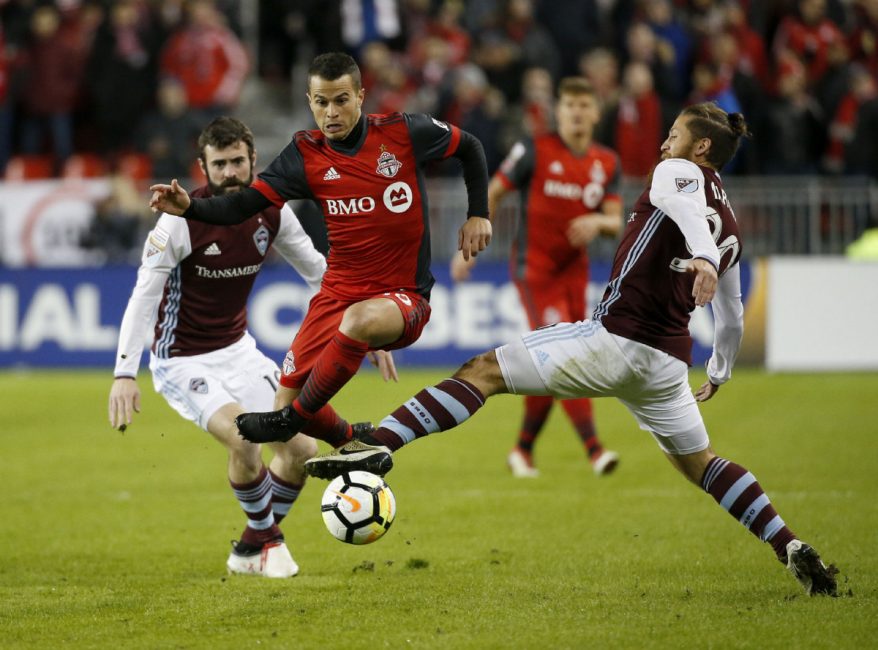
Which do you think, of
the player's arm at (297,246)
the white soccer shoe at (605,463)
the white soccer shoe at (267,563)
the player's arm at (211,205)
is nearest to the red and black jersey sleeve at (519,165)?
the white soccer shoe at (605,463)

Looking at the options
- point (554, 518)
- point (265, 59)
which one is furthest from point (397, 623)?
point (265, 59)

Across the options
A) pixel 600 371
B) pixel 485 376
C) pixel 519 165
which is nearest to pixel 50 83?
pixel 519 165

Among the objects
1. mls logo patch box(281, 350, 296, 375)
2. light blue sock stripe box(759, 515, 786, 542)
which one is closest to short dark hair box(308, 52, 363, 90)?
mls logo patch box(281, 350, 296, 375)

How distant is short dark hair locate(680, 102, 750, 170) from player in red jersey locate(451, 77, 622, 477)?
444 centimetres

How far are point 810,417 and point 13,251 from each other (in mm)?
10533

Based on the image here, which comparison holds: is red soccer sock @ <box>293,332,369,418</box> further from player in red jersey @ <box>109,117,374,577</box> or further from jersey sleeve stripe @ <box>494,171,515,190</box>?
jersey sleeve stripe @ <box>494,171,515,190</box>

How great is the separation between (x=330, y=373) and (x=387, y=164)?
1.04 m

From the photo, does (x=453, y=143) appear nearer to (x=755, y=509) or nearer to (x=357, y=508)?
(x=357, y=508)

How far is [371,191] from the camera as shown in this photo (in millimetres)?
6742

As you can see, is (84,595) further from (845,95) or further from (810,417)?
(845,95)

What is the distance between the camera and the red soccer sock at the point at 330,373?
6.52m

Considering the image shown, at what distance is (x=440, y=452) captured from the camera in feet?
40.5

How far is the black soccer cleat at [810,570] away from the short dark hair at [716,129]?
175 cm

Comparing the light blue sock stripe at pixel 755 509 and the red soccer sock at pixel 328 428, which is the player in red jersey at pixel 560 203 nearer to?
the red soccer sock at pixel 328 428
